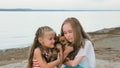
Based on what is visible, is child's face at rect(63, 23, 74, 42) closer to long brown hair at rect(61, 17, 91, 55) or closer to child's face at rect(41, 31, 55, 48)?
long brown hair at rect(61, 17, 91, 55)

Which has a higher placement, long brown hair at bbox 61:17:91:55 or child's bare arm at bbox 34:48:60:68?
long brown hair at bbox 61:17:91:55

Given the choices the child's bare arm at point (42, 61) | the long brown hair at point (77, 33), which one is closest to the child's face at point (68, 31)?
the long brown hair at point (77, 33)

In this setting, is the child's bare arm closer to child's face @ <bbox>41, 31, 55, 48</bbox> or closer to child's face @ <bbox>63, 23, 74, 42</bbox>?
child's face @ <bbox>41, 31, 55, 48</bbox>

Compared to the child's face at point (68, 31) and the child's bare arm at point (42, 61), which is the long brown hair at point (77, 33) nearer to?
the child's face at point (68, 31)

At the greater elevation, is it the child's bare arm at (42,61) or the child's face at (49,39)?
the child's face at (49,39)

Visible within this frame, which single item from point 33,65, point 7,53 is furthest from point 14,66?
point 7,53

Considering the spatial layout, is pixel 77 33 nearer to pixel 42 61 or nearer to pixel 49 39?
pixel 49 39

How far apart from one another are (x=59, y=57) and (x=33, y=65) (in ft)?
1.23

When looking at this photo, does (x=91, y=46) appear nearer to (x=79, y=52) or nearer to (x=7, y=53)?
(x=79, y=52)

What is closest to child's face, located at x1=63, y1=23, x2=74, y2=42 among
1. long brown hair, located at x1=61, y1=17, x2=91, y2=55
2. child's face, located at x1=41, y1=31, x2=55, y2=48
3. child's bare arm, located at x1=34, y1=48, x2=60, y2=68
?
long brown hair, located at x1=61, y1=17, x2=91, y2=55

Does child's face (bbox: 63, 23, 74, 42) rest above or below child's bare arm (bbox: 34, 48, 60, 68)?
above

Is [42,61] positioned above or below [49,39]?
below

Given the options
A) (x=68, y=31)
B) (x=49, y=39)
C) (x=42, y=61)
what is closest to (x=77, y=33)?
(x=68, y=31)

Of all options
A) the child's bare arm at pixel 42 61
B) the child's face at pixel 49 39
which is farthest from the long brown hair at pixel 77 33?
the child's bare arm at pixel 42 61
